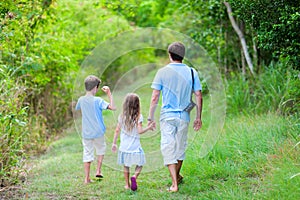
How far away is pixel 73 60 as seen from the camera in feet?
37.3

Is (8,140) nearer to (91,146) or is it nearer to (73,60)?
(91,146)

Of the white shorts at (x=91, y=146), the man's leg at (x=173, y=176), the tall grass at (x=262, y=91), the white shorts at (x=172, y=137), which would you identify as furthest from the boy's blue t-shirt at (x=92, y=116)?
the tall grass at (x=262, y=91)

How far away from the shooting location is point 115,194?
18.6ft

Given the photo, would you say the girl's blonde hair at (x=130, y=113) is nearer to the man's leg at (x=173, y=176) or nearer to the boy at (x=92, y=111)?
the boy at (x=92, y=111)

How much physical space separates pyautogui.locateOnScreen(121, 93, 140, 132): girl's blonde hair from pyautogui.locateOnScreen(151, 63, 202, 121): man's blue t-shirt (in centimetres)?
35

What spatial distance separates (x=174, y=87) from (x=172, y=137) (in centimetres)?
58

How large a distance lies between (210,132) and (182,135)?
1.87 m

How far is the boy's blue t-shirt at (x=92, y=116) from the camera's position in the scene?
19.8 feet

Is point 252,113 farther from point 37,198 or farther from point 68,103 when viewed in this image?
point 68,103

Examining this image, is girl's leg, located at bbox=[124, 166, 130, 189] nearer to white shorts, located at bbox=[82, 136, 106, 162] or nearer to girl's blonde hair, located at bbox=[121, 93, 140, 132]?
girl's blonde hair, located at bbox=[121, 93, 140, 132]

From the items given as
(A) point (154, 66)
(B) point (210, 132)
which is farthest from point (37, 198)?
(A) point (154, 66)

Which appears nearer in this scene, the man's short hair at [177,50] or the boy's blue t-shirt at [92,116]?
the man's short hair at [177,50]

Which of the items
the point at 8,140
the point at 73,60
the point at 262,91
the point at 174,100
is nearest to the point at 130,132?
the point at 174,100

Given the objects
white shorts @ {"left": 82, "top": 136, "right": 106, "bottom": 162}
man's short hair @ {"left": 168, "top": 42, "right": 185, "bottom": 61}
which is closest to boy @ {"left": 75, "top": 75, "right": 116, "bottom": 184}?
white shorts @ {"left": 82, "top": 136, "right": 106, "bottom": 162}
